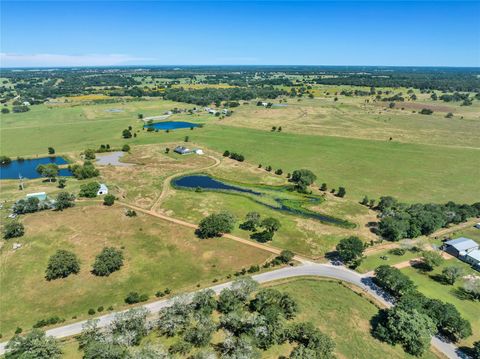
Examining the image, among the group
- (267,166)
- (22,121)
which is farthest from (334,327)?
(22,121)

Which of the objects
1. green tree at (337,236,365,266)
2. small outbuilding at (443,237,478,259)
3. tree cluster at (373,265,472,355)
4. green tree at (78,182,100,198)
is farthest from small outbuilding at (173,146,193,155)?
tree cluster at (373,265,472,355)

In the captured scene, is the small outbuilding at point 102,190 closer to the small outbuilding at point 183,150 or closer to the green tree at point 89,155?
the green tree at point 89,155

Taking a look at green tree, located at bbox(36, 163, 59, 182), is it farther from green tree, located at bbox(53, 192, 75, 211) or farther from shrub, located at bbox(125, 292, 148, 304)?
shrub, located at bbox(125, 292, 148, 304)

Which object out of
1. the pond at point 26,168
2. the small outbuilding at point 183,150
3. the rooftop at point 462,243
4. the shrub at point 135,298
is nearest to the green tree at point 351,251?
the rooftop at point 462,243

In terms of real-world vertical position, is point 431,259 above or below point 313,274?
above

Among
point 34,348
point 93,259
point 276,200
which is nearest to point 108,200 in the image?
point 93,259

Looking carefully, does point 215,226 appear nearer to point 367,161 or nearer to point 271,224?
point 271,224

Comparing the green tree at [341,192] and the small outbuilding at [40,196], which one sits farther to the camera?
the green tree at [341,192]
